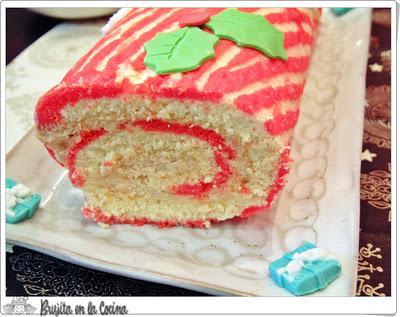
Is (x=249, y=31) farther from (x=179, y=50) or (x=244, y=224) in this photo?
(x=244, y=224)

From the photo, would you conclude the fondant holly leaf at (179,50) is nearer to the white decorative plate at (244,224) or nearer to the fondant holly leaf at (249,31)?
the fondant holly leaf at (249,31)

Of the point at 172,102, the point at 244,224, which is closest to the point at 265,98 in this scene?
the point at 172,102

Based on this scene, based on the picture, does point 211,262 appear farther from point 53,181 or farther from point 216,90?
point 53,181

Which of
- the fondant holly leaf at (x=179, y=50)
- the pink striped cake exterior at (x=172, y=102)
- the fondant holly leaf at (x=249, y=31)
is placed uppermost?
the fondant holly leaf at (x=249, y=31)

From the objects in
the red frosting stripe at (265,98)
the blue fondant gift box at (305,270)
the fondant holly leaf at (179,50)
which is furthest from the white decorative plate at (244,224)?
the fondant holly leaf at (179,50)

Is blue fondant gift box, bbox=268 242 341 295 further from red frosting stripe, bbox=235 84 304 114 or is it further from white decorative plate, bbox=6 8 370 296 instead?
red frosting stripe, bbox=235 84 304 114

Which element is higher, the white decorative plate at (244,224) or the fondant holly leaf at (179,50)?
the fondant holly leaf at (179,50)
